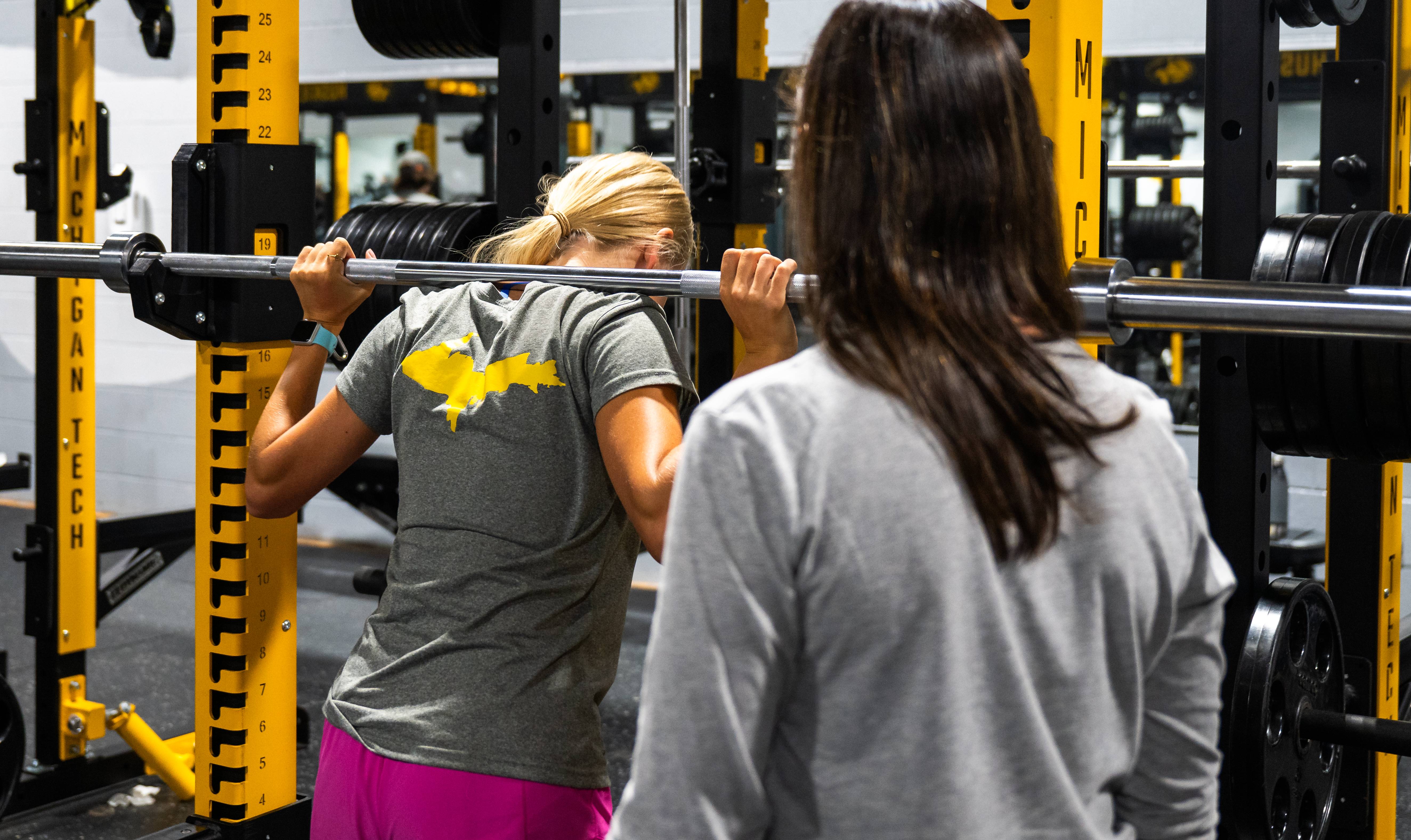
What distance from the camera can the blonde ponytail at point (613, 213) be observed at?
165 cm

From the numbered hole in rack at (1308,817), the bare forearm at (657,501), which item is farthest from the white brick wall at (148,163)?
the bare forearm at (657,501)

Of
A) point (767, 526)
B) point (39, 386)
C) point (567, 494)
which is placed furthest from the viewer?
point (39, 386)

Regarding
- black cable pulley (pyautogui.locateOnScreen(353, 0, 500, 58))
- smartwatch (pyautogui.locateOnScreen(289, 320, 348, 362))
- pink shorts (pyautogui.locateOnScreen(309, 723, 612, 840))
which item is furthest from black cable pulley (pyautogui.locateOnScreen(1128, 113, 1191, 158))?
pink shorts (pyautogui.locateOnScreen(309, 723, 612, 840))

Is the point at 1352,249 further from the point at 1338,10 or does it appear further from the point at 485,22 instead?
the point at 485,22

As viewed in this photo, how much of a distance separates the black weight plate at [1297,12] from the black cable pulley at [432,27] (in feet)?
4.45

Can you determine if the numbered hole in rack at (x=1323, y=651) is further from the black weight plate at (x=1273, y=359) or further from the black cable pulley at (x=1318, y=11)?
the black cable pulley at (x=1318, y=11)

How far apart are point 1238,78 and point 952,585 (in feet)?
4.47

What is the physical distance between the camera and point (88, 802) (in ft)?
11.7

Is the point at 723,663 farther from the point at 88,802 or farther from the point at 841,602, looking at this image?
the point at 88,802

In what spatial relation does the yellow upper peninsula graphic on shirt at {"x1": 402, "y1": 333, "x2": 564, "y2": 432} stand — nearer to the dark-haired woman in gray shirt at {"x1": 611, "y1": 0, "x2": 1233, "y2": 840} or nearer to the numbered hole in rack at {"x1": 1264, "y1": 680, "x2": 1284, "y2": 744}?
the dark-haired woman in gray shirt at {"x1": 611, "y1": 0, "x2": 1233, "y2": 840}

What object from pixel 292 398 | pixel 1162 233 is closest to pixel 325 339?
pixel 292 398

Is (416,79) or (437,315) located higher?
(416,79)

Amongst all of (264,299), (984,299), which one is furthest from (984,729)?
(264,299)

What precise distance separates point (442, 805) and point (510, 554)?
0.27m
